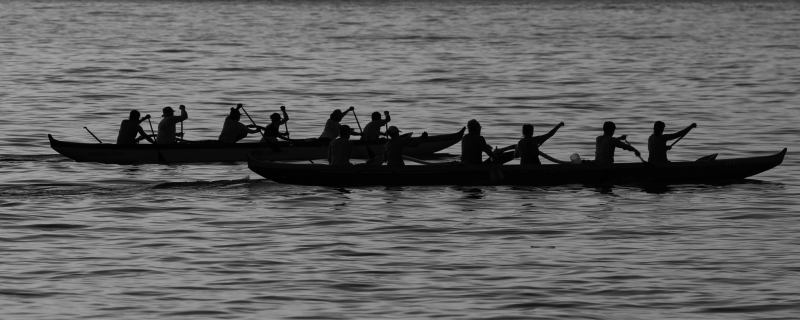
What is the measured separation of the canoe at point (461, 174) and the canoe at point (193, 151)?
4135 mm

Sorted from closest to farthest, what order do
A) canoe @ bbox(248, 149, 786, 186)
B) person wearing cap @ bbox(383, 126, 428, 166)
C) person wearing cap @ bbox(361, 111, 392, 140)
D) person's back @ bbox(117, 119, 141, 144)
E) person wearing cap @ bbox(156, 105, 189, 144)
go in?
canoe @ bbox(248, 149, 786, 186) → person wearing cap @ bbox(383, 126, 428, 166) → person's back @ bbox(117, 119, 141, 144) → person wearing cap @ bbox(156, 105, 189, 144) → person wearing cap @ bbox(361, 111, 392, 140)

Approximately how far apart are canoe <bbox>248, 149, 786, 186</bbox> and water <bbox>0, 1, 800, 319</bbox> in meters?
0.26

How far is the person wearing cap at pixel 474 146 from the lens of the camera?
26.7 m

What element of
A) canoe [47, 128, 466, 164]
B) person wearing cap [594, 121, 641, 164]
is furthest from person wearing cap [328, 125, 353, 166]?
person wearing cap [594, 121, 641, 164]

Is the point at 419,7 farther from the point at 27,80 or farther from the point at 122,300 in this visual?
the point at 122,300

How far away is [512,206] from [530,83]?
33.6 metres

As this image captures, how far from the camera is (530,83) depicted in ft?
191

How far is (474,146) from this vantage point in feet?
88.3

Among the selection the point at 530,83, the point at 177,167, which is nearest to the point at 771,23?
the point at 530,83

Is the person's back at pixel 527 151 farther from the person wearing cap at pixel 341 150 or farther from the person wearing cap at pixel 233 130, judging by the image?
the person wearing cap at pixel 233 130

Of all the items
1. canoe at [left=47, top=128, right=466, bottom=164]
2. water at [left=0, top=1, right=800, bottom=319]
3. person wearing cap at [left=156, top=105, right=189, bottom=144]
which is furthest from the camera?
person wearing cap at [left=156, top=105, right=189, bottom=144]

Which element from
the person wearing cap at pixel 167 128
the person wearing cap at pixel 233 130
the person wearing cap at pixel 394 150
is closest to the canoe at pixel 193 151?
the person wearing cap at pixel 233 130

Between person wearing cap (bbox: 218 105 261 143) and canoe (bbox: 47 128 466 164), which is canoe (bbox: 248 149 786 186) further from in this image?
person wearing cap (bbox: 218 105 261 143)

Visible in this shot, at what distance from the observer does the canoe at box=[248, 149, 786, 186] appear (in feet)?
87.5
